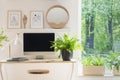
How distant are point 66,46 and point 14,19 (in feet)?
3.52

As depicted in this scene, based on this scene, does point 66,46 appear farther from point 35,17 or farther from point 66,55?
point 35,17

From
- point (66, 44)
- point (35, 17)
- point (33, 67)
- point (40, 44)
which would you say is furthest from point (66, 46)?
point (35, 17)

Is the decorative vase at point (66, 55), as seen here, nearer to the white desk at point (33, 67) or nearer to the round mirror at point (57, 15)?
the white desk at point (33, 67)

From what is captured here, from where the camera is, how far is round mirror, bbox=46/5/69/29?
14.0 ft

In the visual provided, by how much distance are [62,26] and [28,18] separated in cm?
62

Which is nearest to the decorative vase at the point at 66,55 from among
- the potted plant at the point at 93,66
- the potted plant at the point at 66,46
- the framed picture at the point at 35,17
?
the potted plant at the point at 66,46

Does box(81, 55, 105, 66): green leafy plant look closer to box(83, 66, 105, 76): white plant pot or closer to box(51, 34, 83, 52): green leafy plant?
box(83, 66, 105, 76): white plant pot

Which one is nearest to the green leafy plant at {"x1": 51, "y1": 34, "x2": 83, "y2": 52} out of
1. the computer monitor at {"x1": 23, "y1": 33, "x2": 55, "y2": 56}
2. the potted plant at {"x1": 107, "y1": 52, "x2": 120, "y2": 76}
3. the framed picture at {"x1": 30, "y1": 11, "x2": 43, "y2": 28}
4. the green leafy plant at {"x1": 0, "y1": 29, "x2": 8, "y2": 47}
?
the computer monitor at {"x1": 23, "y1": 33, "x2": 55, "y2": 56}

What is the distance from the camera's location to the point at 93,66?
4234 mm

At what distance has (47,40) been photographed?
423cm

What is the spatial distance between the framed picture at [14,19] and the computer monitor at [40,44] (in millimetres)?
316

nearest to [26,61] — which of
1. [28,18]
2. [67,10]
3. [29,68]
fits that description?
[29,68]

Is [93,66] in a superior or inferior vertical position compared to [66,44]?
inferior

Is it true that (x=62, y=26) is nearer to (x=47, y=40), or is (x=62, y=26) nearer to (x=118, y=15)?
(x=47, y=40)
